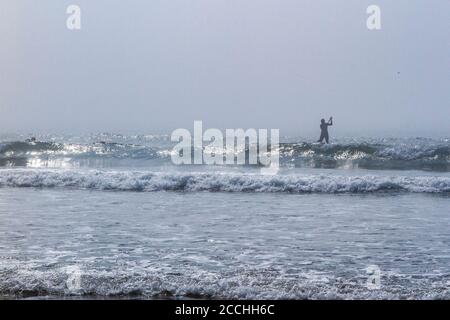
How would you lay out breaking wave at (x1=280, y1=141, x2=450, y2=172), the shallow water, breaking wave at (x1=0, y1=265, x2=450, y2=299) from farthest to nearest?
breaking wave at (x1=280, y1=141, x2=450, y2=172) < the shallow water < breaking wave at (x1=0, y1=265, x2=450, y2=299)

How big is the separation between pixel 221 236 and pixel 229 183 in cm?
847

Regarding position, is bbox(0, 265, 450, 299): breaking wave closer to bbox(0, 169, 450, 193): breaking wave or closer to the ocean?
the ocean

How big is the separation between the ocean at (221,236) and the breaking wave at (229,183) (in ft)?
0.14

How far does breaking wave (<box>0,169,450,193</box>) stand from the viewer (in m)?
17.5

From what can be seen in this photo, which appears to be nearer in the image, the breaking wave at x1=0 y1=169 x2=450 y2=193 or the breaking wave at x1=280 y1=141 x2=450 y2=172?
the breaking wave at x1=0 y1=169 x2=450 y2=193

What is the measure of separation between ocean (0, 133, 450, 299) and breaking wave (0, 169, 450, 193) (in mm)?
44
